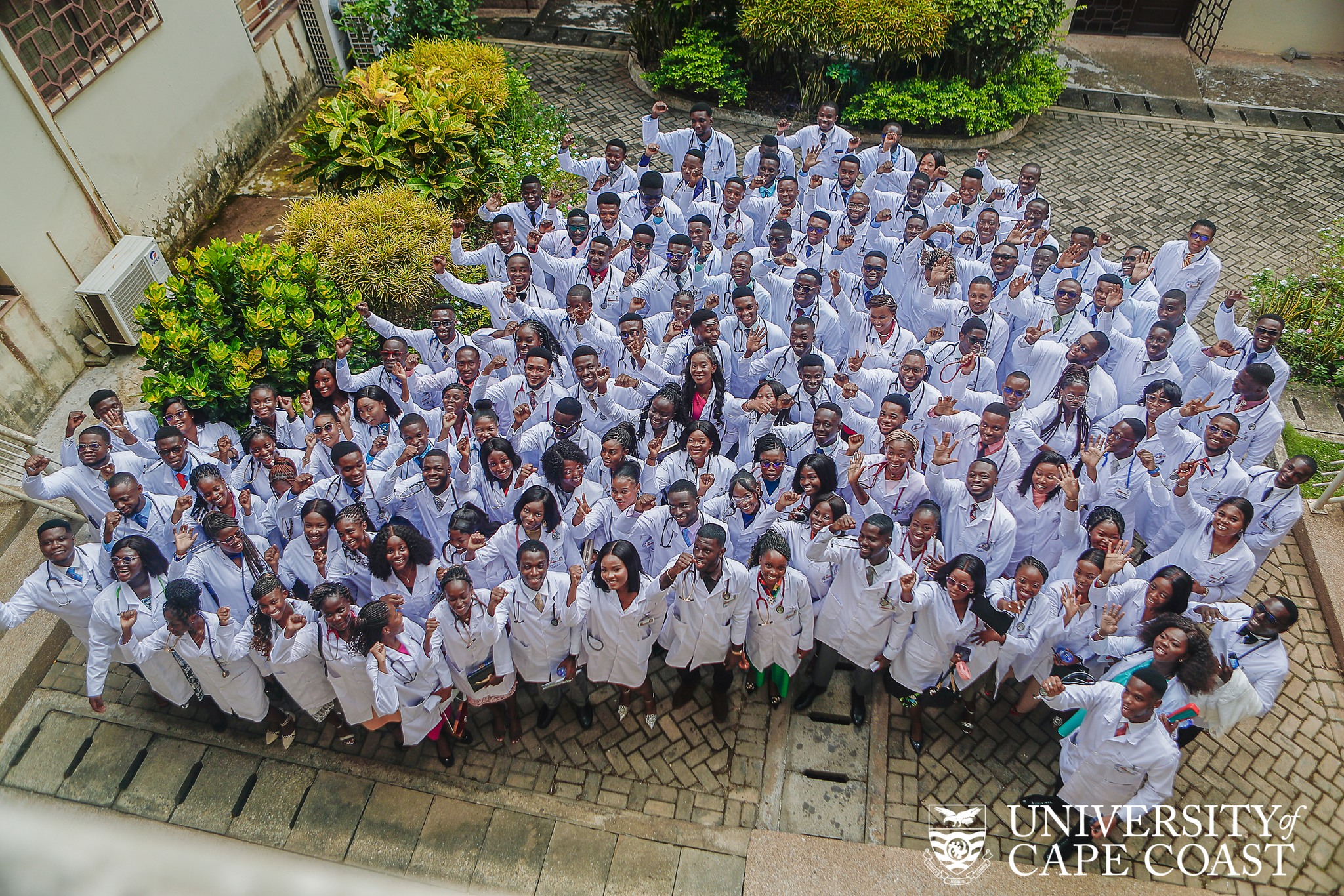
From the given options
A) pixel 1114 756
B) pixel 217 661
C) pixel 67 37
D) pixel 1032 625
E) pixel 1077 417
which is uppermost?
pixel 67 37

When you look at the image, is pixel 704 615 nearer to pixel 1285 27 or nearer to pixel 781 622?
pixel 781 622

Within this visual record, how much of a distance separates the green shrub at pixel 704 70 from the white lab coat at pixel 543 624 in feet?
28.9

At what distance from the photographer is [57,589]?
4926mm

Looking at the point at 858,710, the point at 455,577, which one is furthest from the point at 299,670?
the point at 858,710

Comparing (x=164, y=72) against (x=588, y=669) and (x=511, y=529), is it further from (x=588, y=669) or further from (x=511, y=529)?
(x=588, y=669)

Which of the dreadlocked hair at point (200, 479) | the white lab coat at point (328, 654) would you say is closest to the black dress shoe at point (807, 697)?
the white lab coat at point (328, 654)

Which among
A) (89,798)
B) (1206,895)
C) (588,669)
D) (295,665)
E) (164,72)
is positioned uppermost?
(164,72)

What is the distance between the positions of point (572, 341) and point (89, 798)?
4.45 meters

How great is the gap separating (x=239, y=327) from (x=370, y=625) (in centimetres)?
348

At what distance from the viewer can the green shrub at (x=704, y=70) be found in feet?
38.5

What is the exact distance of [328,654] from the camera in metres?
4.71

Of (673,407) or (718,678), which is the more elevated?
(673,407)

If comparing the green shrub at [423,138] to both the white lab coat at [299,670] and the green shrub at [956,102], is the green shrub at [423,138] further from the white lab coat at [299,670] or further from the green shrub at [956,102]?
the white lab coat at [299,670]

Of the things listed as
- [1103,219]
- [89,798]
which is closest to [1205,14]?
[1103,219]
